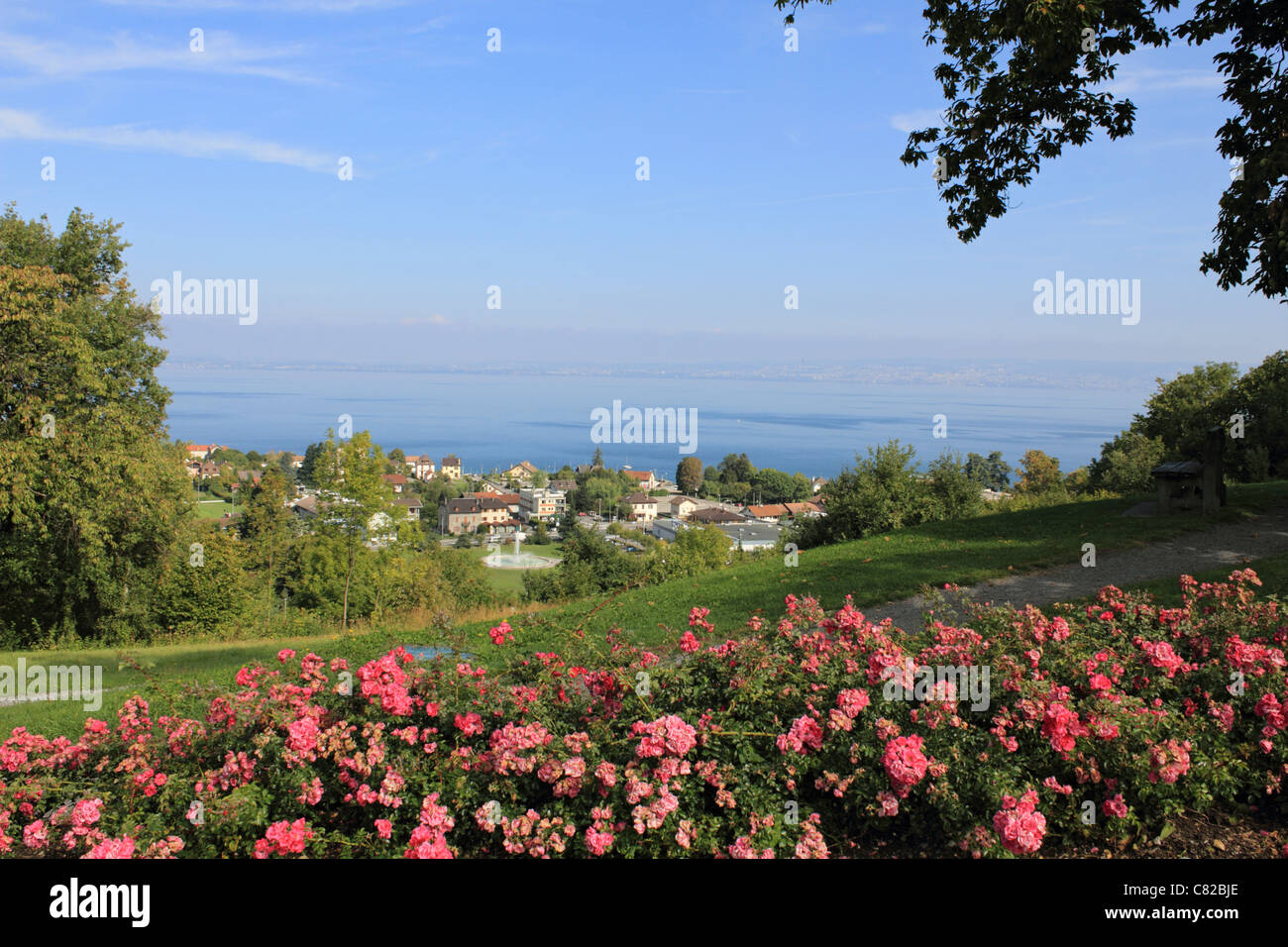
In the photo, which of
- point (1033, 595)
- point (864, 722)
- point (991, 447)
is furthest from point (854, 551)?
point (991, 447)

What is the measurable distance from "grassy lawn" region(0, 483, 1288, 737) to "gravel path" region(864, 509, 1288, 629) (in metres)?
0.36

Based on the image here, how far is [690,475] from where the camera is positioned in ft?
457

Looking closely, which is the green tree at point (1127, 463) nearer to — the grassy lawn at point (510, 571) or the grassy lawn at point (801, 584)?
the grassy lawn at point (801, 584)

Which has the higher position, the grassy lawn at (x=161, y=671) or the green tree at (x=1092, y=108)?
the green tree at (x=1092, y=108)

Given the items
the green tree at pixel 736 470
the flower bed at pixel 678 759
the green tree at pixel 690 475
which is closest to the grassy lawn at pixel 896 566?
the flower bed at pixel 678 759

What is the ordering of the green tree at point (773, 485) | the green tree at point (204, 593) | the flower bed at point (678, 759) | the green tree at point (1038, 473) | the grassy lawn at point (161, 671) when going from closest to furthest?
1. the flower bed at point (678, 759)
2. the grassy lawn at point (161, 671)
3. the green tree at point (204, 593)
4. the green tree at point (1038, 473)
5. the green tree at point (773, 485)

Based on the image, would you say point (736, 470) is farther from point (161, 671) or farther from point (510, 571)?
point (161, 671)

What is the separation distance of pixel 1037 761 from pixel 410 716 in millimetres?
3506

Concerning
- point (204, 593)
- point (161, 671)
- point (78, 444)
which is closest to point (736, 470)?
point (204, 593)

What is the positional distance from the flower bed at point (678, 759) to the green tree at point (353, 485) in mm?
17481

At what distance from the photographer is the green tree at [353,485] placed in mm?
21797
